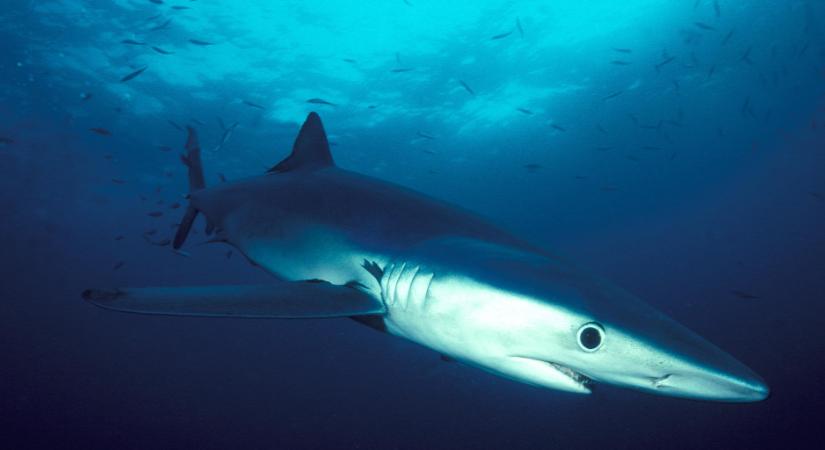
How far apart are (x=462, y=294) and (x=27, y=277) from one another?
173 feet

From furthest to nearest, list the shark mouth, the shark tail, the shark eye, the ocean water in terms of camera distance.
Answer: the ocean water, the shark tail, the shark mouth, the shark eye

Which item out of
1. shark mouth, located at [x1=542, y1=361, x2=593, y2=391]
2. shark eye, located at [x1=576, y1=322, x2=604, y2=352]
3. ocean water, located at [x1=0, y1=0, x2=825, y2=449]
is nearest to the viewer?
shark eye, located at [x1=576, y1=322, x2=604, y2=352]

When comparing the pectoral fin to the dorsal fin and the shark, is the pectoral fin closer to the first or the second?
the shark

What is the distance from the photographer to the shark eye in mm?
1596

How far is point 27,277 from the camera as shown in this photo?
1543 inches

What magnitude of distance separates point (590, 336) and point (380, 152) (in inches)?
1190

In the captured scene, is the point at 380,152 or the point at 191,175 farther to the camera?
the point at 380,152

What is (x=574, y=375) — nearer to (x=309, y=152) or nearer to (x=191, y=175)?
(x=309, y=152)

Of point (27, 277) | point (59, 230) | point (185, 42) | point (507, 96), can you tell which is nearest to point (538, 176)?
point (507, 96)

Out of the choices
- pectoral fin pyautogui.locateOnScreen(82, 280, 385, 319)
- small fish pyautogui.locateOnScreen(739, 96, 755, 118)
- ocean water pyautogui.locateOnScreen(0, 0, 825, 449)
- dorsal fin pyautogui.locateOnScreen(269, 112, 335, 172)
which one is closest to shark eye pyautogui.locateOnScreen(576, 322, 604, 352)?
pectoral fin pyautogui.locateOnScreen(82, 280, 385, 319)

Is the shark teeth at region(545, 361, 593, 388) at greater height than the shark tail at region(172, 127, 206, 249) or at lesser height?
lesser

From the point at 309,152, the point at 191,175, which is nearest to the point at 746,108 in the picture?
the point at 309,152

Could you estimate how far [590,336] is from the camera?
1.62 meters

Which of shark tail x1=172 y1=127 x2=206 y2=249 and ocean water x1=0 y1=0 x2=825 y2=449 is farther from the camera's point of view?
ocean water x1=0 y1=0 x2=825 y2=449
